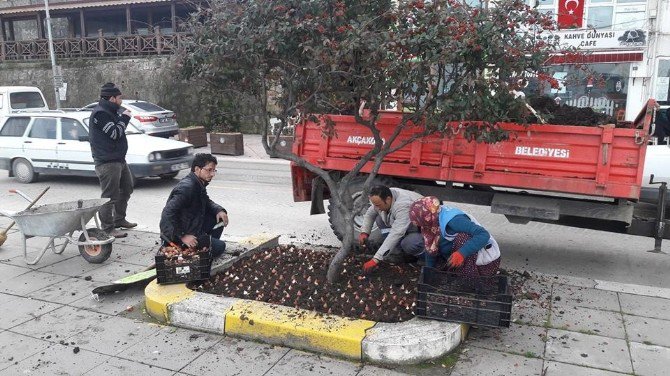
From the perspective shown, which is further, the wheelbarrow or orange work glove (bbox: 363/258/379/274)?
the wheelbarrow

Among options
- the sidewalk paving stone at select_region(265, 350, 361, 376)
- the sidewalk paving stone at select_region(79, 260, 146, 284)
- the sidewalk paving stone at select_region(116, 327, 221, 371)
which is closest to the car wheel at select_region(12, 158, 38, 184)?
the sidewalk paving stone at select_region(79, 260, 146, 284)

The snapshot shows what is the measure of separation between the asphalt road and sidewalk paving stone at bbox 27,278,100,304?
7.44ft

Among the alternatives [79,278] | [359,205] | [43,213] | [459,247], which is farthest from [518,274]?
[43,213]

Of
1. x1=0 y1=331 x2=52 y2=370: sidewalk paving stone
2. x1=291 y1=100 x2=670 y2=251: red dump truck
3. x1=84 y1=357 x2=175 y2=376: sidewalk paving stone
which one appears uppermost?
x1=291 y1=100 x2=670 y2=251: red dump truck

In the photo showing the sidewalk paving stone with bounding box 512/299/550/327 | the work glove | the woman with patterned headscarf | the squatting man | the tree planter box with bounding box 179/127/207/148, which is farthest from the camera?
the tree planter box with bounding box 179/127/207/148

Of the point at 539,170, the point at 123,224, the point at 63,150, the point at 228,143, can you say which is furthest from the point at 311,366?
the point at 228,143

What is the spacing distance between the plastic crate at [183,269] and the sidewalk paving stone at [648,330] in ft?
12.0

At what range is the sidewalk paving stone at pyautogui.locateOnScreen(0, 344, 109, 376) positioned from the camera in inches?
153

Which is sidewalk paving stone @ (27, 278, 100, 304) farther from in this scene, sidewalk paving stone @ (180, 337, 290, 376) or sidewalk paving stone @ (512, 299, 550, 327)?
sidewalk paving stone @ (512, 299, 550, 327)

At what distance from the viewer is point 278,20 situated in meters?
4.31

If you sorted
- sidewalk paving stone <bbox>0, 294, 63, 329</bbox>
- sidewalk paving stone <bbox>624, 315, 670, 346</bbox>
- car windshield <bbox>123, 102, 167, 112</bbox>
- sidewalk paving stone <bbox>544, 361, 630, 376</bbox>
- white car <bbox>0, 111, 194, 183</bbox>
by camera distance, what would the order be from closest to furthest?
sidewalk paving stone <bbox>544, 361, 630, 376</bbox>, sidewalk paving stone <bbox>624, 315, 670, 346</bbox>, sidewalk paving stone <bbox>0, 294, 63, 329</bbox>, white car <bbox>0, 111, 194, 183</bbox>, car windshield <bbox>123, 102, 167, 112</bbox>

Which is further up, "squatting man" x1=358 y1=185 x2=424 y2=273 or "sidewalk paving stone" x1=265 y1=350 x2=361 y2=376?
"squatting man" x1=358 y1=185 x2=424 y2=273

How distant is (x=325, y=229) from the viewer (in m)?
8.04

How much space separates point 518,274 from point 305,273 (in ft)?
7.37
